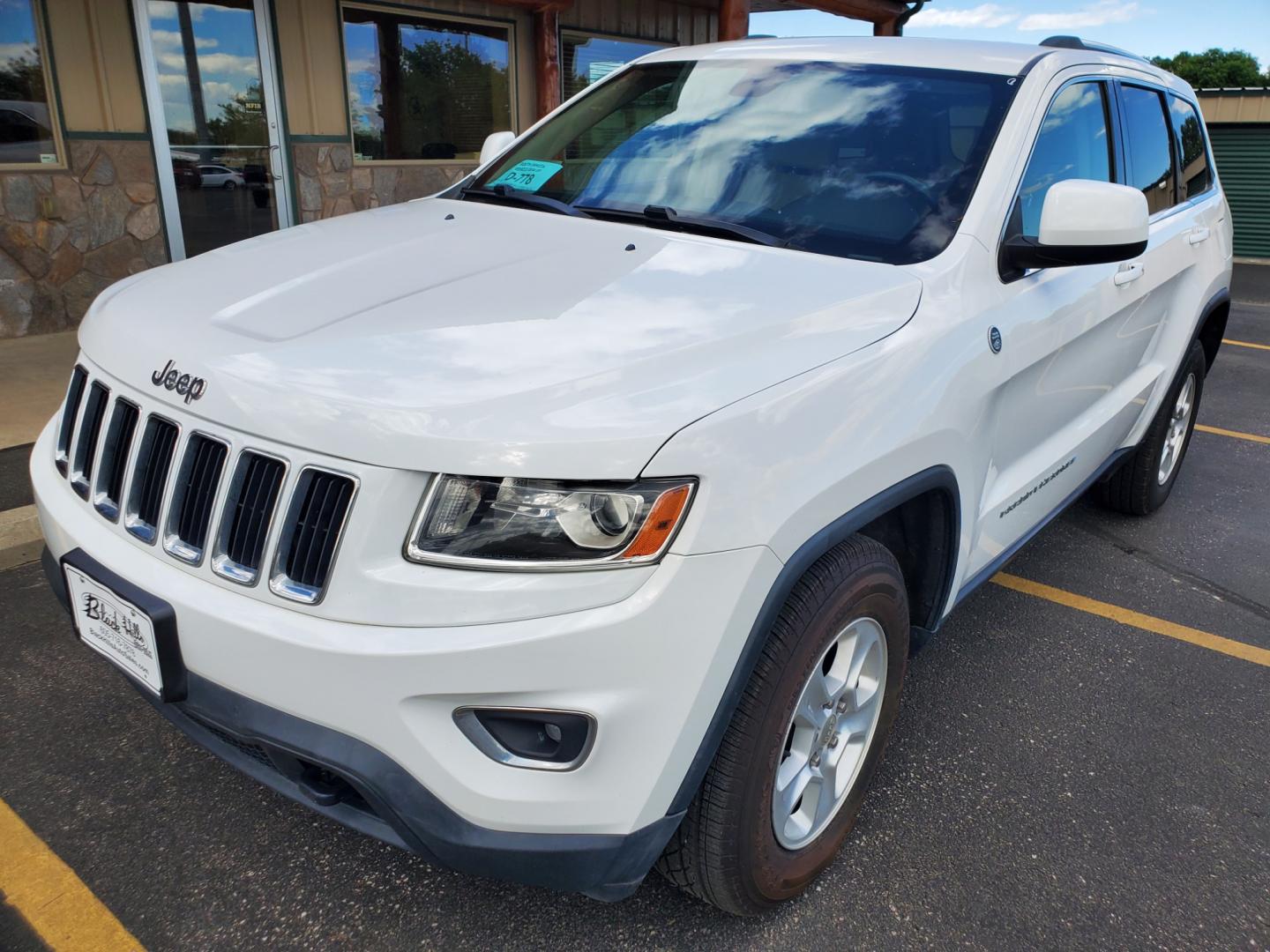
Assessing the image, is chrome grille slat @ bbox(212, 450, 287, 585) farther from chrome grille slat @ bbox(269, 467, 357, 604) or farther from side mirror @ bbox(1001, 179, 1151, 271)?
side mirror @ bbox(1001, 179, 1151, 271)

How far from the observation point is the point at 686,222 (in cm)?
260

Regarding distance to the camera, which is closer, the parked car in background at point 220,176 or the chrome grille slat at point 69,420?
the chrome grille slat at point 69,420

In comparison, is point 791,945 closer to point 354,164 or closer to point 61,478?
point 61,478

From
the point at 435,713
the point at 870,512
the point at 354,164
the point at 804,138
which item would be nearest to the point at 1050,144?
the point at 804,138

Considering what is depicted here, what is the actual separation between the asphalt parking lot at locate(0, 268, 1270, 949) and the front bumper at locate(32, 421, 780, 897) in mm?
563

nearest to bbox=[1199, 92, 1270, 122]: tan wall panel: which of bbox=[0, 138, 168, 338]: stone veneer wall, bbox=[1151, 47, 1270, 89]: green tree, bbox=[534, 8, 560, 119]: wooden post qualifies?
bbox=[534, 8, 560, 119]: wooden post

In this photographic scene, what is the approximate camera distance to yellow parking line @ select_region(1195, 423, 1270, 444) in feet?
20.1

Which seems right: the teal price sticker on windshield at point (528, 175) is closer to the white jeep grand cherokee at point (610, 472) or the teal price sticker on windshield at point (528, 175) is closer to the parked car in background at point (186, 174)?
the white jeep grand cherokee at point (610, 472)

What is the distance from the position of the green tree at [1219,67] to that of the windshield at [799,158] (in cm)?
7334

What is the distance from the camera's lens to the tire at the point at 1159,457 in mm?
4250

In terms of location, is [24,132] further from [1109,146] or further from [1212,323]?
[1212,323]

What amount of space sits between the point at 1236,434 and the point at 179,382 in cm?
638

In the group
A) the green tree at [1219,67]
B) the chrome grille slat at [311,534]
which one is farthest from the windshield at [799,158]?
the green tree at [1219,67]

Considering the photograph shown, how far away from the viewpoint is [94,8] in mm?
6809
